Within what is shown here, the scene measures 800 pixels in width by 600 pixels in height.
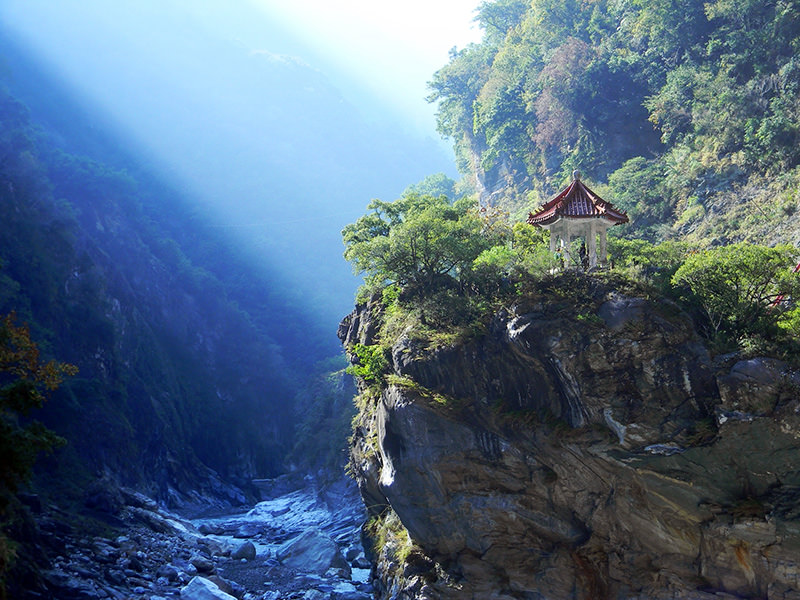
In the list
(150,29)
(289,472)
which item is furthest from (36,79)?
(289,472)

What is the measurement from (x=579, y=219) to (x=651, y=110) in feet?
A: 65.0

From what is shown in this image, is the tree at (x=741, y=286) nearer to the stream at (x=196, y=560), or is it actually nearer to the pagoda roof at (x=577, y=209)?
the pagoda roof at (x=577, y=209)

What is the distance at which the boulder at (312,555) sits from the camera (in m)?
28.3

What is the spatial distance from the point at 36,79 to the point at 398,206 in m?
65.7

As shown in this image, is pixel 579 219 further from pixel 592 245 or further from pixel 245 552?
pixel 245 552

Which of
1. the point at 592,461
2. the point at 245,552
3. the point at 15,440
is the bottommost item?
the point at 245,552

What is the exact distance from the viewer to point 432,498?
20672mm

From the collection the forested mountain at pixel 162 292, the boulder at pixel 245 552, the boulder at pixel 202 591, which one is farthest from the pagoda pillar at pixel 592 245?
the forested mountain at pixel 162 292

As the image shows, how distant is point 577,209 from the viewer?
68.0 ft

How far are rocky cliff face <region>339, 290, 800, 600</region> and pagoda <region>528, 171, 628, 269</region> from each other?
8.58 feet

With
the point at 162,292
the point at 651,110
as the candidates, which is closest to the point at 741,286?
the point at 651,110

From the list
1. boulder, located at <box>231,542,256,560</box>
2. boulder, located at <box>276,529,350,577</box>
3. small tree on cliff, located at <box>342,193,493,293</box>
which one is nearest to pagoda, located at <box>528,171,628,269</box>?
small tree on cliff, located at <box>342,193,493,293</box>

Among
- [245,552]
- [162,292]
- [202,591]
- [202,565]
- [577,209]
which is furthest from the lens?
[162,292]

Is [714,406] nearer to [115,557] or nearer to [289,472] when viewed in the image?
[115,557]
